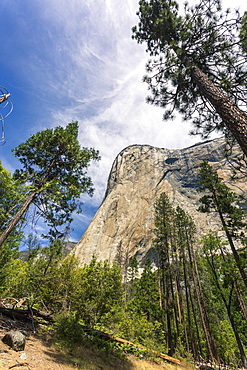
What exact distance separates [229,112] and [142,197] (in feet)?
230

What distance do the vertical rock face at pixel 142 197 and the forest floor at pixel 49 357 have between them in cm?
4558

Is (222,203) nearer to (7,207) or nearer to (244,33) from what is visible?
(244,33)

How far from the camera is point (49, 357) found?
5.43 m

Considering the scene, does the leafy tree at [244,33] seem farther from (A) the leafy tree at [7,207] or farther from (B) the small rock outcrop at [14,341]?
(B) the small rock outcrop at [14,341]

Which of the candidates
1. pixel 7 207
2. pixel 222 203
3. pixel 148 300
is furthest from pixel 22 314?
pixel 148 300

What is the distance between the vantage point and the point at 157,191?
72.9m

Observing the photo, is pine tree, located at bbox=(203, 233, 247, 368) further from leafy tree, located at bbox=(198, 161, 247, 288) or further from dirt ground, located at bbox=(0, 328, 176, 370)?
dirt ground, located at bbox=(0, 328, 176, 370)

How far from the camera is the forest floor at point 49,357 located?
13.5 ft

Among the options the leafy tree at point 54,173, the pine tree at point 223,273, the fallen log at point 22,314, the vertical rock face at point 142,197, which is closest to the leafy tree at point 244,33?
the leafy tree at point 54,173

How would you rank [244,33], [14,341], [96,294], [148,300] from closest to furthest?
[14,341] < [244,33] < [96,294] < [148,300]

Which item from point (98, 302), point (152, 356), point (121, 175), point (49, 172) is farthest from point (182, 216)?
point (121, 175)

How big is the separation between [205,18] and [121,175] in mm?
Result: 81358

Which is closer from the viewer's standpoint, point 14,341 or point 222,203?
point 14,341

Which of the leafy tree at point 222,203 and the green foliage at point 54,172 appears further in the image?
the leafy tree at point 222,203
